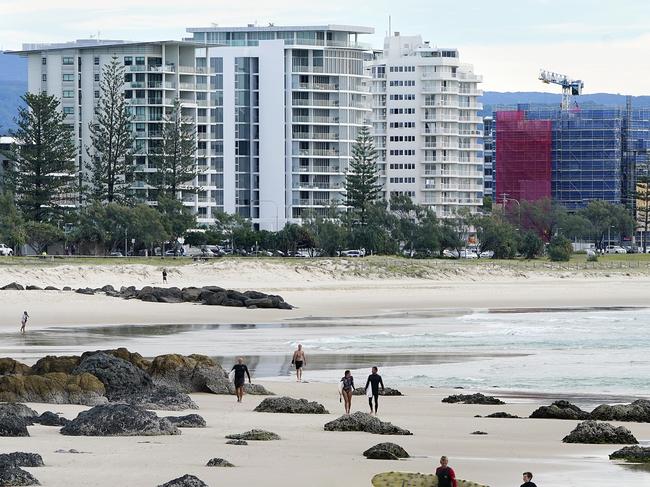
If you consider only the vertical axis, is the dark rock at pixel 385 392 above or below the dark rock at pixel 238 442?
below

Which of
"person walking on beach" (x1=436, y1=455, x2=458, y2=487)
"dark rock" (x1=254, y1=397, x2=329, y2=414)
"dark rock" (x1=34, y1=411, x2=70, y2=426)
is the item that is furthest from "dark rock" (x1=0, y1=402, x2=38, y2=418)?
"person walking on beach" (x1=436, y1=455, x2=458, y2=487)

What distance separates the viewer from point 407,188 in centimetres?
12356

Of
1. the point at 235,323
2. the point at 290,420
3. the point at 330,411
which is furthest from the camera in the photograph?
the point at 235,323

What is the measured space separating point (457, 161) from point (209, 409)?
102387 millimetres

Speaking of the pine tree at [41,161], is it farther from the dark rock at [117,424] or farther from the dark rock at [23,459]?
the dark rock at [23,459]

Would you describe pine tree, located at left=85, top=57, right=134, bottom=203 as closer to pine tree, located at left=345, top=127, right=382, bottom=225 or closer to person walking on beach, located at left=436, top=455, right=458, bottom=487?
pine tree, located at left=345, top=127, right=382, bottom=225

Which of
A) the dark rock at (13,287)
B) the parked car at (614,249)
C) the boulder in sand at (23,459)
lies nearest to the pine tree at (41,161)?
the dark rock at (13,287)

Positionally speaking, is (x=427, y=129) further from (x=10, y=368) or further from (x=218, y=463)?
(x=218, y=463)

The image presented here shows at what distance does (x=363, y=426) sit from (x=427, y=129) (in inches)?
4132

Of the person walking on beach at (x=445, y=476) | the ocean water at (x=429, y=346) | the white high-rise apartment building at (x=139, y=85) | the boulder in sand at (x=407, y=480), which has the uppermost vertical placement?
the white high-rise apartment building at (x=139, y=85)

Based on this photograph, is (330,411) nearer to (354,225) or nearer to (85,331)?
(85,331)

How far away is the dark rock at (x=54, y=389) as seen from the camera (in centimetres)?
2411

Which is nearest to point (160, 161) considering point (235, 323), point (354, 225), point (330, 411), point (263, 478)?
point (354, 225)

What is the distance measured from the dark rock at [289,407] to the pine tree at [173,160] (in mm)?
71364
